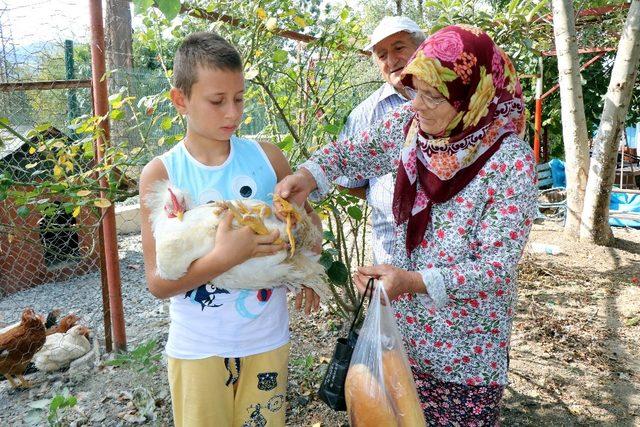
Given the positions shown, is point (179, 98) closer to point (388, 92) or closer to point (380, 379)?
point (380, 379)

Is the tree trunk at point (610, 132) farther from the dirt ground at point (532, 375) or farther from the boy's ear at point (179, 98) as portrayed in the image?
the boy's ear at point (179, 98)

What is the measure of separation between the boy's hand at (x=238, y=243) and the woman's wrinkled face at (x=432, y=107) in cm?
56

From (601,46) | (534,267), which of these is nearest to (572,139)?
(534,267)

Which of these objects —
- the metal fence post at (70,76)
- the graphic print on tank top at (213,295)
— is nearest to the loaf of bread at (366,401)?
the graphic print on tank top at (213,295)

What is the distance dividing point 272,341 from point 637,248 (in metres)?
6.08

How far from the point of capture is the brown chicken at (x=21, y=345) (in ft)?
10.1

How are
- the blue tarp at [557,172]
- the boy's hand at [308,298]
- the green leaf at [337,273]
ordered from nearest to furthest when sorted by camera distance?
the boy's hand at [308,298] < the green leaf at [337,273] < the blue tarp at [557,172]

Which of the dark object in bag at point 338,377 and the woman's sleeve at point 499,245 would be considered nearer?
the woman's sleeve at point 499,245

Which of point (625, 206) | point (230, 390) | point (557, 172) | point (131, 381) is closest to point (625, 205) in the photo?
point (625, 206)

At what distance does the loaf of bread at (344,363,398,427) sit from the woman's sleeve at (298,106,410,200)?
63cm

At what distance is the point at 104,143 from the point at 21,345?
4.62ft

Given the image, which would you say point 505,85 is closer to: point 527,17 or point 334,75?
point 334,75

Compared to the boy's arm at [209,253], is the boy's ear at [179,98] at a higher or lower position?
higher

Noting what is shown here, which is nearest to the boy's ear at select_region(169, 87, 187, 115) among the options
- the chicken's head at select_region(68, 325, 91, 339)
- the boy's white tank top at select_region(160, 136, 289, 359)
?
the boy's white tank top at select_region(160, 136, 289, 359)
